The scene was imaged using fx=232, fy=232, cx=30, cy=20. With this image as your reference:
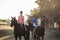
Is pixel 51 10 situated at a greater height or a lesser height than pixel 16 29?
greater

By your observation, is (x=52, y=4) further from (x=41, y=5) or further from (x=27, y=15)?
(x=27, y=15)

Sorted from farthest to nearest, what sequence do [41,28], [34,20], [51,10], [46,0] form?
1. [46,0]
2. [51,10]
3. [34,20]
4. [41,28]

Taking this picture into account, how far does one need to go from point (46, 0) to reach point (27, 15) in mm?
29956

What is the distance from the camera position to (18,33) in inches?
784

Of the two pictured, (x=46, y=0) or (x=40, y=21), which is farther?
(x=46, y=0)

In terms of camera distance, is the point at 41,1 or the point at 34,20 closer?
the point at 34,20

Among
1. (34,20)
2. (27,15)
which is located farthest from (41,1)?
(34,20)

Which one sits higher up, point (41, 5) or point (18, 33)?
point (41, 5)

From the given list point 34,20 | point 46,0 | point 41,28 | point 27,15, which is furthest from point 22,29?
point 27,15

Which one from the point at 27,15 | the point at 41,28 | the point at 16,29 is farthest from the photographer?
the point at 27,15

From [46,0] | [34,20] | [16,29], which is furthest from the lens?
[46,0]

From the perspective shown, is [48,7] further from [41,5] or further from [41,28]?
[41,28]

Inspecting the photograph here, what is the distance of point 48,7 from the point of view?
57.9 metres

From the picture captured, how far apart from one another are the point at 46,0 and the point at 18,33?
40.7m
